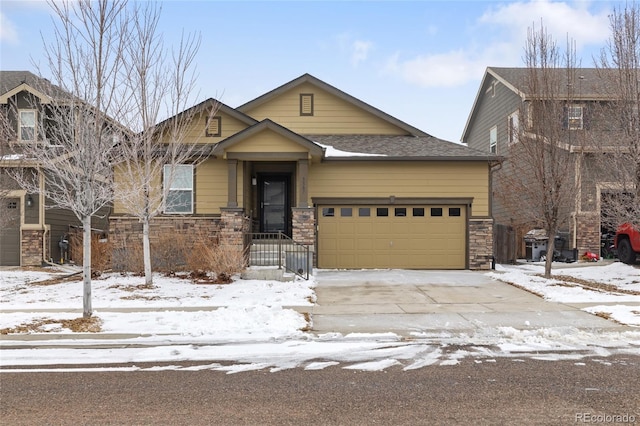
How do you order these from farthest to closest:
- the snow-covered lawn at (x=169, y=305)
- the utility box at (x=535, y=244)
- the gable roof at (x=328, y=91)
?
the utility box at (x=535, y=244)
the gable roof at (x=328, y=91)
the snow-covered lawn at (x=169, y=305)

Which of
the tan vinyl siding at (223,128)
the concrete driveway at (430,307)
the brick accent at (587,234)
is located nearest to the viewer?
the concrete driveway at (430,307)

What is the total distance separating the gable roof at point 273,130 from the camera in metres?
15.6

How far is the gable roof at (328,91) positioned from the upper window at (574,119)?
580 cm

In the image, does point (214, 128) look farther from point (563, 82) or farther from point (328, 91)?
point (563, 82)

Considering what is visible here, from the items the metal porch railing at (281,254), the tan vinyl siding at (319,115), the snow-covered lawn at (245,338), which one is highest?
the tan vinyl siding at (319,115)

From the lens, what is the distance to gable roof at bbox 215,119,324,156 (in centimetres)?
1563

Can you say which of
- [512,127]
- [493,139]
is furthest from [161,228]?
[493,139]

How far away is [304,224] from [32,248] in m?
10.5

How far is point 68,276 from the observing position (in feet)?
48.3

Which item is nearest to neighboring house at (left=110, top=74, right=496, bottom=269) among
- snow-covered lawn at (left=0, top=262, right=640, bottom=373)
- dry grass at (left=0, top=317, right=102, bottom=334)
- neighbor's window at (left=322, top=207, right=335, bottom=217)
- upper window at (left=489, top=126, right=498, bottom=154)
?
neighbor's window at (left=322, top=207, right=335, bottom=217)

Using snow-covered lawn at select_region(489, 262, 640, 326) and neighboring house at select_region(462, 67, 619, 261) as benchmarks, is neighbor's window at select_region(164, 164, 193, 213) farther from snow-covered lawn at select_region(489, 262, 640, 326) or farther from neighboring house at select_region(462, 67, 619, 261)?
neighboring house at select_region(462, 67, 619, 261)

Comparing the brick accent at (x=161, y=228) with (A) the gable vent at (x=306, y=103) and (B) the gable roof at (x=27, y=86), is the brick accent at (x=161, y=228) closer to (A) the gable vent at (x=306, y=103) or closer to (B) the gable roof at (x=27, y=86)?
(B) the gable roof at (x=27, y=86)

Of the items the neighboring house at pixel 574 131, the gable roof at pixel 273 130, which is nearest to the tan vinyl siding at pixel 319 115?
the gable roof at pixel 273 130

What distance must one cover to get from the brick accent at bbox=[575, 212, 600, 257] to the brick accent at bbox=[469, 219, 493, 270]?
6.27 m
